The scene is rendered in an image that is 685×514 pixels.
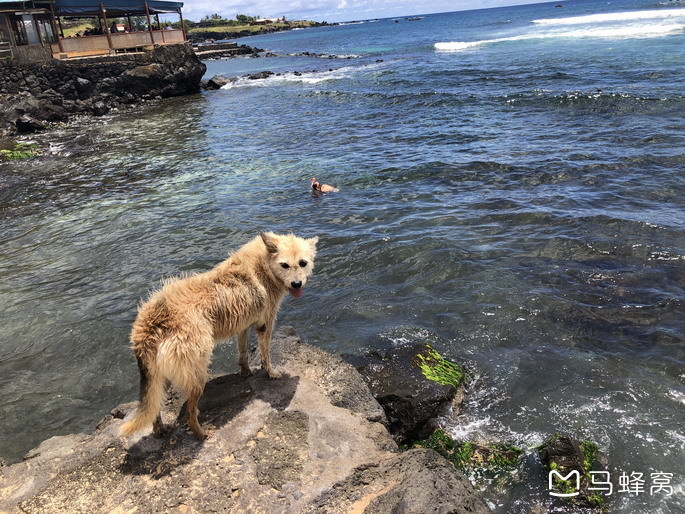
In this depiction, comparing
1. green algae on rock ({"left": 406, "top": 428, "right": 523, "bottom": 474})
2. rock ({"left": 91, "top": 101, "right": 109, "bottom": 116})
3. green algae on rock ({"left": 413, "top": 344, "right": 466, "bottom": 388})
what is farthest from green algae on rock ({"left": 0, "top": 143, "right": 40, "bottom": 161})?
green algae on rock ({"left": 406, "top": 428, "right": 523, "bottom": 474})

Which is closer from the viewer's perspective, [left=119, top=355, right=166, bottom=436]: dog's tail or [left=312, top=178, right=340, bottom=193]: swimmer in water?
[left=119, top=355, right=166, bottom=436]: dog's tail

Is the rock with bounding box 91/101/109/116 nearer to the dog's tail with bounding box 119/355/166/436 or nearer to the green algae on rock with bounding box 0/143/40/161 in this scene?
the green algae on rock with bounding box 0/143/40/161

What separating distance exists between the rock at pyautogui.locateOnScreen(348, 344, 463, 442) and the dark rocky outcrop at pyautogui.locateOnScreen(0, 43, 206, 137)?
28427 mm

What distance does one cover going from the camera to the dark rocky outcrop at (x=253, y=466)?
12.5ft

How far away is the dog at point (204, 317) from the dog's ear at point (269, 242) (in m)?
0.01

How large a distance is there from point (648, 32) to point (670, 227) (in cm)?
4687

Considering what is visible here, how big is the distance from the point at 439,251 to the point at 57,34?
38.8 metres

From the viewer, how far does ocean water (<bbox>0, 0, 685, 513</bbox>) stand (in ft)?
20.3

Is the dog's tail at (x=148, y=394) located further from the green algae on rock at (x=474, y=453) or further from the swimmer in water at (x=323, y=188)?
the swimmer in water at (x=323, y=188)

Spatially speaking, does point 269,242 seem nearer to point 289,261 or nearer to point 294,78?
point 289,261

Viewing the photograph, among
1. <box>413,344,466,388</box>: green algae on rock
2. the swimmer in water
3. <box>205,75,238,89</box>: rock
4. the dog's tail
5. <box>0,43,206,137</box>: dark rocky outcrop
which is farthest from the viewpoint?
<box>205,75,238,89</box>: rock

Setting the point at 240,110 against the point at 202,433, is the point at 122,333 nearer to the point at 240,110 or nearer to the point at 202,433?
the point at 202,433

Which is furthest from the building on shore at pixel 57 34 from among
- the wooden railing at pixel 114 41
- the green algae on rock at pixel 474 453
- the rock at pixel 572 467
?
the rock at pixel 572 467

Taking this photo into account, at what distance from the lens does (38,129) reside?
→ 26953 mm
